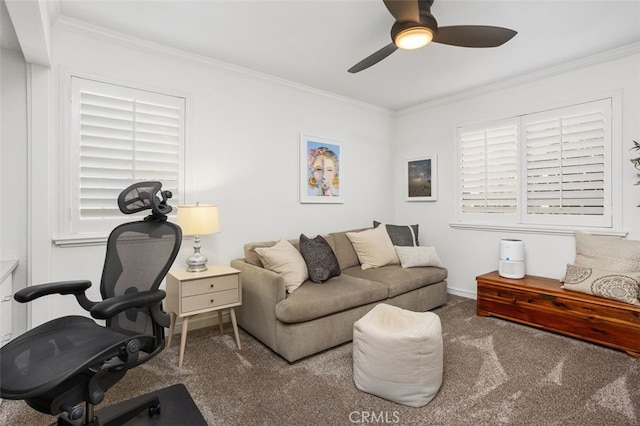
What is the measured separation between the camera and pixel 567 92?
10.8ft

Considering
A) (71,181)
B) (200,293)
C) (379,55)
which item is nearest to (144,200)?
(200,293)

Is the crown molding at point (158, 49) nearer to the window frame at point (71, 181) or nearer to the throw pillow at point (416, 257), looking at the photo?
the window frame at point (71, 181)

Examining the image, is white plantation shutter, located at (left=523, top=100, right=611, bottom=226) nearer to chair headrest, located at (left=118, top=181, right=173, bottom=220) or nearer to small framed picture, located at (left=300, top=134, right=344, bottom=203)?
small framed picture, located at (left=300, top=134, right=344, bottom=203)

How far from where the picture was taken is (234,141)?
3.34m

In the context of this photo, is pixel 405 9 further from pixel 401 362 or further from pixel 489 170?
pixel 489 170

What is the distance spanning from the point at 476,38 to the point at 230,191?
2.51 meters

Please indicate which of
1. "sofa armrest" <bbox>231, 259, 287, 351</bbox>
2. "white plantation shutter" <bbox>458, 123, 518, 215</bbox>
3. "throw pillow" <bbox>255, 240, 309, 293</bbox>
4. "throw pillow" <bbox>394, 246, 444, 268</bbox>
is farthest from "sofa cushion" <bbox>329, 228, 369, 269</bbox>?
"white plantation shutter" <bbox>458, 123, 518, 215</bbox>

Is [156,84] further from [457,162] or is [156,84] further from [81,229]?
[457,162]

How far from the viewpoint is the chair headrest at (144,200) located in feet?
5.78

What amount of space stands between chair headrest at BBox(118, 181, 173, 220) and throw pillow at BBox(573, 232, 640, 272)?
3620 millimetres

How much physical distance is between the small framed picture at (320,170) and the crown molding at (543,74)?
156 cm

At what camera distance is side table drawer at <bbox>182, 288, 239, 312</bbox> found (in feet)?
8.04

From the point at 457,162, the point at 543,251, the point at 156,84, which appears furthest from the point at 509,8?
the point at 156,84

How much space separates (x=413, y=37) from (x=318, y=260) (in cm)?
198
